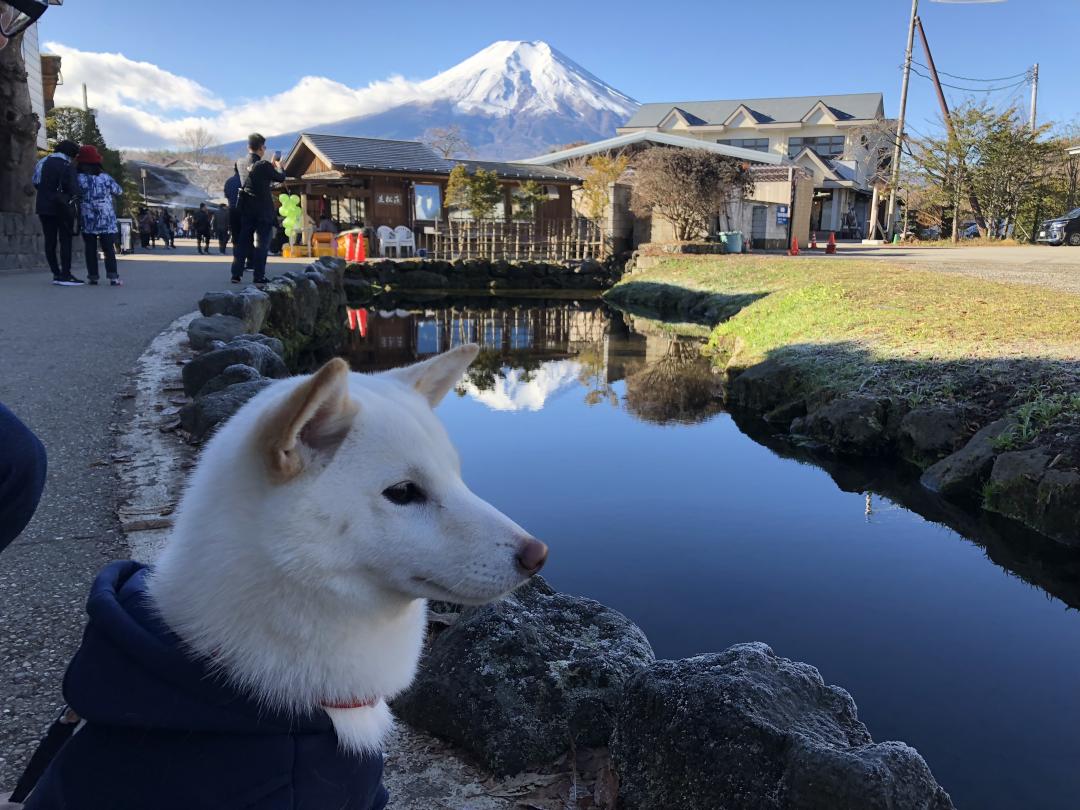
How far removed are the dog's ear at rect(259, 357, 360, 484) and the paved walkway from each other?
126cm

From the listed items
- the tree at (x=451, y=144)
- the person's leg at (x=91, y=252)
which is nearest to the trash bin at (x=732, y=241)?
the person's leg at (x=91, y=252)

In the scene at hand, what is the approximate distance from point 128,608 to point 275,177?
10.2 m

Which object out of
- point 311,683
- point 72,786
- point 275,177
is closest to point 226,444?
point 311,683

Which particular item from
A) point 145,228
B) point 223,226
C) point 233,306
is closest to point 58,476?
point 233,306

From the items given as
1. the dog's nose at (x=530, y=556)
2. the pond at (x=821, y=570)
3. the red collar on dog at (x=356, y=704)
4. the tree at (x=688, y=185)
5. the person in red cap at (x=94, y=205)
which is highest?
the tree at (x=688, y=185)

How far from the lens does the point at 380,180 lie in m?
27.4

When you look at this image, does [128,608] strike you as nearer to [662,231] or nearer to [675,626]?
[675,626]

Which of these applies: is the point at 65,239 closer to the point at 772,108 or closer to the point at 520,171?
the point at 520,171

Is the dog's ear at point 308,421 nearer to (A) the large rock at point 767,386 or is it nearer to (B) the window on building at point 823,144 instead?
(A) the large rock at point 767,386

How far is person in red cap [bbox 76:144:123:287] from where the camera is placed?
35.8ft

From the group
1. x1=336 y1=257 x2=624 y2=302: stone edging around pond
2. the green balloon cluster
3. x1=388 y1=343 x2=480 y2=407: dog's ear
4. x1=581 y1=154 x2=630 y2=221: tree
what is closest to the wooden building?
x1=581 y1=154 x2=630 y2=221: tree

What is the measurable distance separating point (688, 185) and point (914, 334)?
51.5 feet

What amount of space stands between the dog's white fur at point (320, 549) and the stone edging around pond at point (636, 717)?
0.85 meters

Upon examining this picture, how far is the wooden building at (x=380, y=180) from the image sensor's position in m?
27.0
